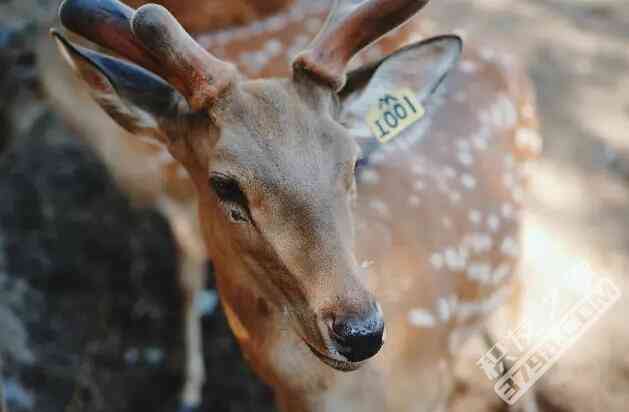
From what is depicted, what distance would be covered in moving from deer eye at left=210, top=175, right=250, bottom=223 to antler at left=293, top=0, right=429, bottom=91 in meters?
0.29

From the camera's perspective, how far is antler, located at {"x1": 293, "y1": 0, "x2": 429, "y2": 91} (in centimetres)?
164

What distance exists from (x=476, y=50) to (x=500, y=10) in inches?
74.3

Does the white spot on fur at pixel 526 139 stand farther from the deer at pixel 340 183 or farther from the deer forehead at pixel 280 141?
the deer forehead at pixel 280 141

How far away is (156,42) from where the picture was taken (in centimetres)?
155

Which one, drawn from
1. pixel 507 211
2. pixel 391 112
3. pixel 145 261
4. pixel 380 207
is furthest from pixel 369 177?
pixel 145 261

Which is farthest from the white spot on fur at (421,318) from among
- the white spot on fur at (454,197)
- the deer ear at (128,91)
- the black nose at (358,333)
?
the deer ear at (128,91)

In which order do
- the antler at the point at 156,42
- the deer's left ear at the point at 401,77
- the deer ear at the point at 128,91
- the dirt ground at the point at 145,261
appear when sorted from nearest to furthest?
the antler at the point at 156,42 → the deer ear at the point at 128,91 → the deer's left ear at the point at 401,77 → the dirt ground at the point at 145,261

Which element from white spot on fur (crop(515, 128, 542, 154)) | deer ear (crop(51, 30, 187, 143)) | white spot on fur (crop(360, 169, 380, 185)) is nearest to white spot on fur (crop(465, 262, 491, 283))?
white spot on fur (crop(360, 169, 380, 185))

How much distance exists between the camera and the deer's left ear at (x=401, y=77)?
1.86 metres

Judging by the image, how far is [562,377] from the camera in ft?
8.78

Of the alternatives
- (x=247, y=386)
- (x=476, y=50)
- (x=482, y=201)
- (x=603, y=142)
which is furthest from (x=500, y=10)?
(x=247, y=386)

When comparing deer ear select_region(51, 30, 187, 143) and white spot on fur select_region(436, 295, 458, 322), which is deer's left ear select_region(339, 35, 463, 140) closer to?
deer ear select_region(51, 30, 187, 143)

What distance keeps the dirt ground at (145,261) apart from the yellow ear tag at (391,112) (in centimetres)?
73

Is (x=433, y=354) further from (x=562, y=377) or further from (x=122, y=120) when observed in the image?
(x=122, y=120)
